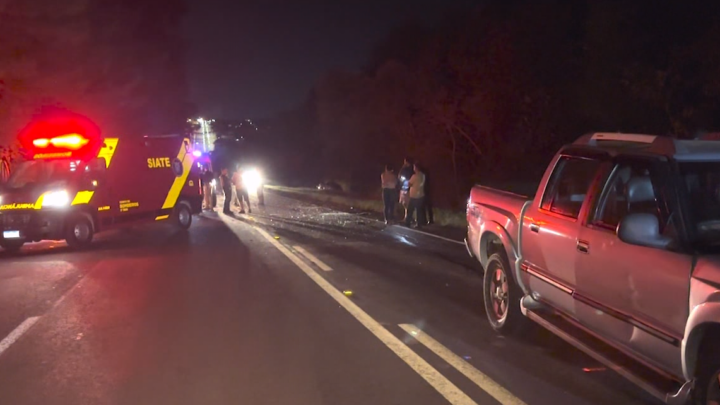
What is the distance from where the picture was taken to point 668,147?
5.36 metres

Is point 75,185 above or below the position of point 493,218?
above

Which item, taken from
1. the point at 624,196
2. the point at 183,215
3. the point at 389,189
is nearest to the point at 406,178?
the point at 389,189

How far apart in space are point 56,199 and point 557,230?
13636mm

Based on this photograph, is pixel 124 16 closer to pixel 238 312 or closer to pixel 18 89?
pixel 18 89

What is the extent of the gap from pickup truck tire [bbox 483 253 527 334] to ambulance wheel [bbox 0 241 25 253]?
501 inches

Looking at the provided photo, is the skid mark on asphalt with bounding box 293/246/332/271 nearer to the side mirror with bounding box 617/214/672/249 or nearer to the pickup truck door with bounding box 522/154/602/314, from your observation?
the pickup truck door with bounding box 522/154/602/314

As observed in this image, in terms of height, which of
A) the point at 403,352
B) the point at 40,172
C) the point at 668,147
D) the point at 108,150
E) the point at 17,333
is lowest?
the point at 403,352

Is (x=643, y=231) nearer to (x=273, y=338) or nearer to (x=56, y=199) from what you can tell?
(x=273, y=338)

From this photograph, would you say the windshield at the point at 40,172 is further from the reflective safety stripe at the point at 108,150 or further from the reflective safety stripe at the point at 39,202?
the reflective safety stripe at the point at 108,150

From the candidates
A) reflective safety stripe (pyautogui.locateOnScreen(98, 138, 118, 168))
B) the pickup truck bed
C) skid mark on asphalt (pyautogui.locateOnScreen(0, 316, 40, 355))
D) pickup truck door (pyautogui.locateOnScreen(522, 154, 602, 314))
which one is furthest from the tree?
pickup truck door (pyautogui.locateOnScreen(522, 154, 602, 314))

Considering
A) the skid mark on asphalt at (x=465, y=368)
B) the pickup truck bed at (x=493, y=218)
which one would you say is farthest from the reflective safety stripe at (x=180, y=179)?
the skid mark on asphalt at (x=465, y=368)

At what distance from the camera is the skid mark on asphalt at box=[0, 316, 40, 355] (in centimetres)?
790

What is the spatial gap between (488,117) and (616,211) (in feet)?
71.0

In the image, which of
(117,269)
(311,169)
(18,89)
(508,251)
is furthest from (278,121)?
(508,251)
